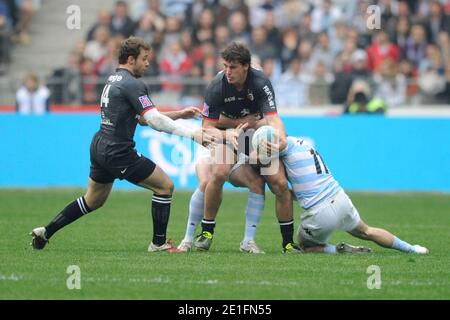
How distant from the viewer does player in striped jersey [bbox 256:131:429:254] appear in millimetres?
11078

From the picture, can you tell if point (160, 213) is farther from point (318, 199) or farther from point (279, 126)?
point (318, 199)

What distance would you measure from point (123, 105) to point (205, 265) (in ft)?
6.46

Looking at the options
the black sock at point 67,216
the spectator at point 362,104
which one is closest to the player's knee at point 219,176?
the black sock at point 67,216

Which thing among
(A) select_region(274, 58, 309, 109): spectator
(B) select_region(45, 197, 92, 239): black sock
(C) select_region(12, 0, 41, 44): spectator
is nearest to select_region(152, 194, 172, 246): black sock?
(B) select_region(45, 197, 92, 239): black sock

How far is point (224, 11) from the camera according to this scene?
2448cm

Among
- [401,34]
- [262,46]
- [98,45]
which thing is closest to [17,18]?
[98,45]

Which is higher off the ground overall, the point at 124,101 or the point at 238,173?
the point at 124,101

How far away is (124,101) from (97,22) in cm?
1432

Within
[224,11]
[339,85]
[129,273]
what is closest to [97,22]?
[224,11]

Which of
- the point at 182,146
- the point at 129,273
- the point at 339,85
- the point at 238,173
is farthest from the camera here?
the point at 339,85

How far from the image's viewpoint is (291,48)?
23625mm

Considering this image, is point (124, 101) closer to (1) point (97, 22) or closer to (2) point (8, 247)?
(2) point (8, 247)

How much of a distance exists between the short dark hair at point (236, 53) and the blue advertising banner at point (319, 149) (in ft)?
27.6
